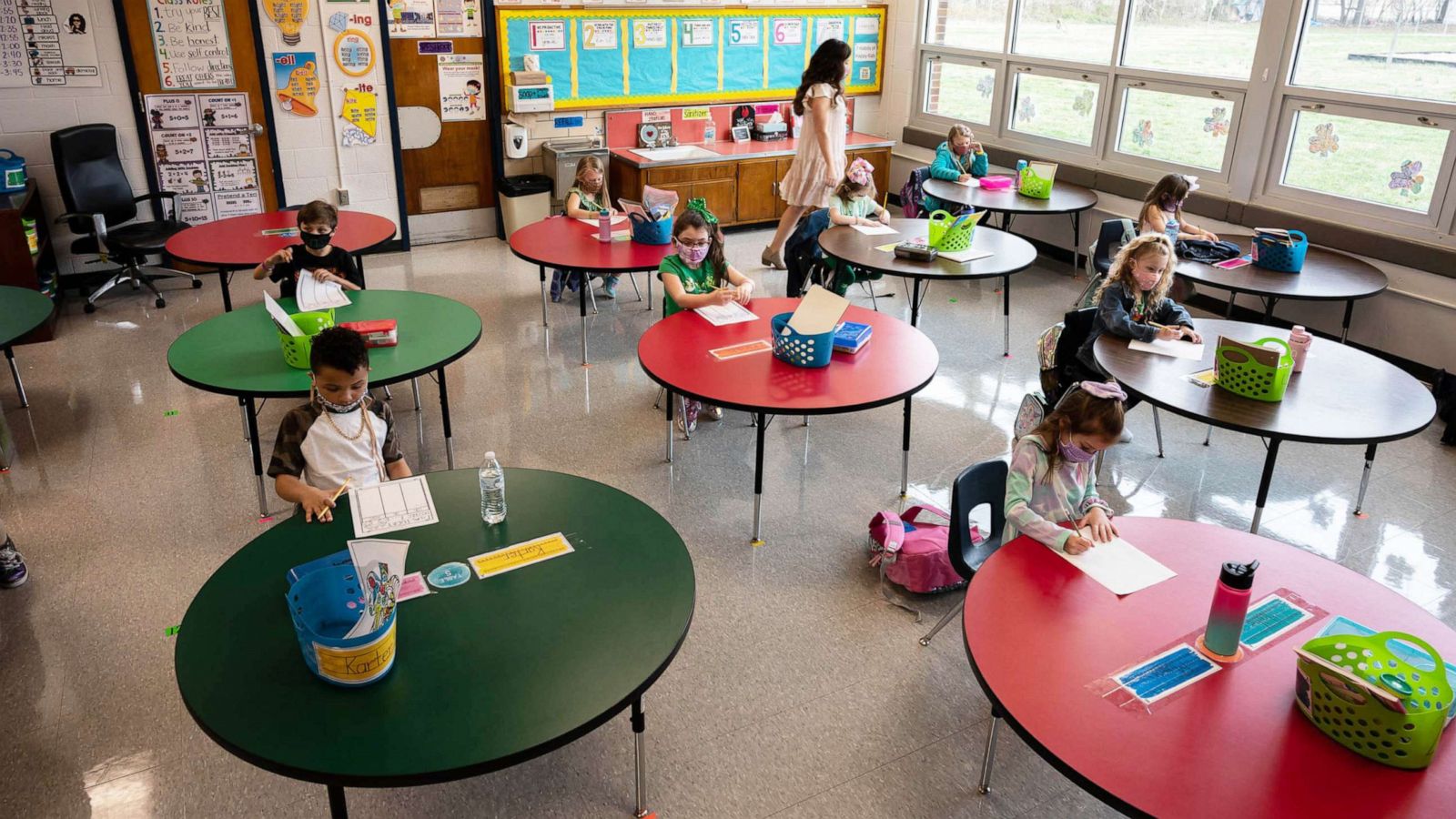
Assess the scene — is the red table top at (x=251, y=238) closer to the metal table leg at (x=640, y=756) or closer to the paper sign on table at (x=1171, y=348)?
the metal table leg at (x=640, y=756)

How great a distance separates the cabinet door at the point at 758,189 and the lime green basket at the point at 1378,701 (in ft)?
23.1

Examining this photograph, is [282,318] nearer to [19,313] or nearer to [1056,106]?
[19,313]

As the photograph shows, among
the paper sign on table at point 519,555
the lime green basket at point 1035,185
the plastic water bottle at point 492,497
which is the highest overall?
the lime green basket at point 1035,185

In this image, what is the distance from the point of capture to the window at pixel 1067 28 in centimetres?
751

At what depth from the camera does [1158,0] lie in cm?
708

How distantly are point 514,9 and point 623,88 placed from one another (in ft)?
3.71

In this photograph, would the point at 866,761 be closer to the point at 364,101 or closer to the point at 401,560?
the point at 401,560

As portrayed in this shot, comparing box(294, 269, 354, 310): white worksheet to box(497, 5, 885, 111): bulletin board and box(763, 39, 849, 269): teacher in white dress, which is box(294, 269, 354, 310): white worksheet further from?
box(497, 5, 885, 111): bulletin board

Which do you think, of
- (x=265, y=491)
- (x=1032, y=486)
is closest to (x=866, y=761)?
(x=1032, y=486)

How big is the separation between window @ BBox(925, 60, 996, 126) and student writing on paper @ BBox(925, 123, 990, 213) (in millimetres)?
1197

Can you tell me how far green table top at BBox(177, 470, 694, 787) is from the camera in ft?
6.15

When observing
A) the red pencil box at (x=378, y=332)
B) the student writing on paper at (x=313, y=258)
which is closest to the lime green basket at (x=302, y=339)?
the red pencil box at (x=378, y=332)

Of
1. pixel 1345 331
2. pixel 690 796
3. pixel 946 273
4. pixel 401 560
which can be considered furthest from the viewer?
pixel 1345 331

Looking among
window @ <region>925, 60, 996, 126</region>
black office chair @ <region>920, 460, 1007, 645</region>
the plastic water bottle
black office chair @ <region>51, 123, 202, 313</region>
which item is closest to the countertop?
window @ <region>925, 60, 996, 126</region>
